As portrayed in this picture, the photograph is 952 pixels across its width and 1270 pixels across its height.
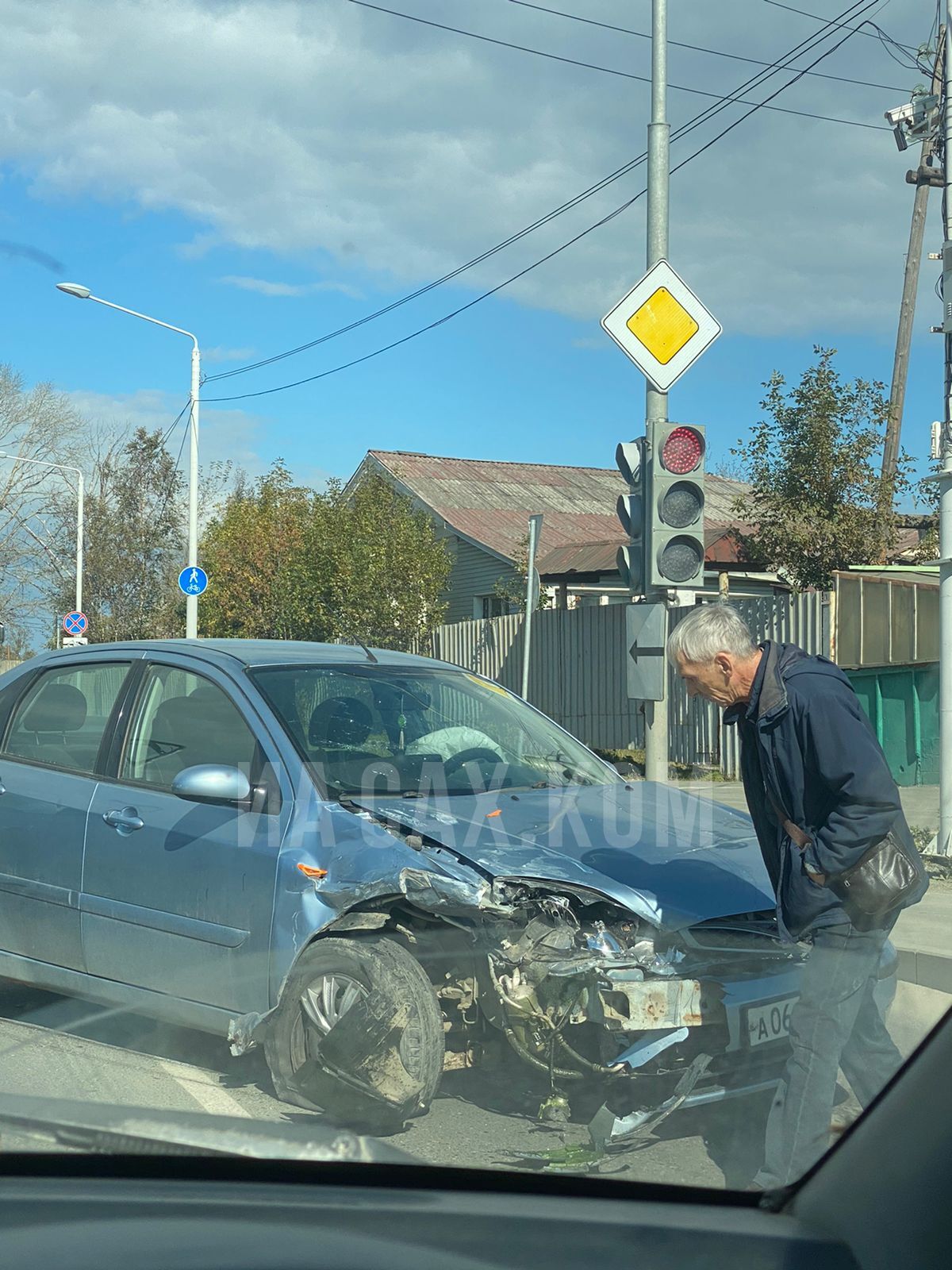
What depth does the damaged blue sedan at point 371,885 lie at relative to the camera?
3.56 meters

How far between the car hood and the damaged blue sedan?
1 centimetres

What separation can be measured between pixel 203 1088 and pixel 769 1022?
1.84m

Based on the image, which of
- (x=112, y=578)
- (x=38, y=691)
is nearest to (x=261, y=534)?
(x=112, y=578)

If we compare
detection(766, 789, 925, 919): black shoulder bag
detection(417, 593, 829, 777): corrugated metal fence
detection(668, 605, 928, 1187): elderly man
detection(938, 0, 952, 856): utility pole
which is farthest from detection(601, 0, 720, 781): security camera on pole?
detection(417, 593, 829, 777): corrugated metal fence

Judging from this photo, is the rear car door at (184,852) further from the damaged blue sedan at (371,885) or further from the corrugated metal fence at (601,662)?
the corrugated metal fence at (601,662)

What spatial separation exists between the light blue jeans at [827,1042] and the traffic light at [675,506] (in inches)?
191

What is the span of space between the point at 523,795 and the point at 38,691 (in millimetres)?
2288

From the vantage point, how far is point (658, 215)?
8961mm

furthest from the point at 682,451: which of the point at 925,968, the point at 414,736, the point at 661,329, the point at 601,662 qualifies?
the point at 601,662

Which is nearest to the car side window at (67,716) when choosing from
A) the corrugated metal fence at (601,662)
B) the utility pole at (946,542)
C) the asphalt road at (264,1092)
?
the asphalt road at (264,1092)

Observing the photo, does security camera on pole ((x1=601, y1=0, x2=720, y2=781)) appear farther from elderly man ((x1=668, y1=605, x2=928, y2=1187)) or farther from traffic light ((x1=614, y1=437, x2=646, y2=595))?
elderly man ((x1=668, y1=605, x2=928, y2=1187))

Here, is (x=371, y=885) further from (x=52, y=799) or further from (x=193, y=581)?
(x=193, y=581)

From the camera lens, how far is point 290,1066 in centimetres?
381

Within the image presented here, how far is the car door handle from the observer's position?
4.57 metres
